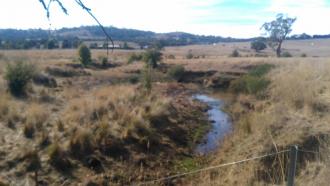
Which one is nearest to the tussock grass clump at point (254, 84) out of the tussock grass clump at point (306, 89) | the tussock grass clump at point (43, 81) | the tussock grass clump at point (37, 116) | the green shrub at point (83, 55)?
the tussock grass clump at point (306, 89)

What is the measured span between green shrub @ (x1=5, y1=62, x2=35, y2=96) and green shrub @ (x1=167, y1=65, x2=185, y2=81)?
1898cm

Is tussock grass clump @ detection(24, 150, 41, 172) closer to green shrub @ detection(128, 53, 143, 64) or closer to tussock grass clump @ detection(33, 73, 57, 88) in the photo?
tussock grass clump @ detection(33, 73, 57, 88)

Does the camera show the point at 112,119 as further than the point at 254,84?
No

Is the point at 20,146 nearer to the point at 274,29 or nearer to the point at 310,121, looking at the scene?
the point at 310,121

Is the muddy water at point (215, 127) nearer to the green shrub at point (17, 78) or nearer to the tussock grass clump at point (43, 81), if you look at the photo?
the green shrub at point (17, 78)

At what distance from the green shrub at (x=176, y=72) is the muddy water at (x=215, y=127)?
9640mm

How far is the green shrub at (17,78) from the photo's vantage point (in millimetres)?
21938

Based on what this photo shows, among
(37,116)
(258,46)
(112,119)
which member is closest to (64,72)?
(112,119)

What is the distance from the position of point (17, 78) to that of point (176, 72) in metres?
20.8

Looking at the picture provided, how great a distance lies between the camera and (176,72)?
135ft

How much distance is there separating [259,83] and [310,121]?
12886mm

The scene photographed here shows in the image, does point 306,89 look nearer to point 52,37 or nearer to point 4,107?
point 4,107

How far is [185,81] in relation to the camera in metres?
40.5

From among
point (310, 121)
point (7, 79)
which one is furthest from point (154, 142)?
point (7, 79)
